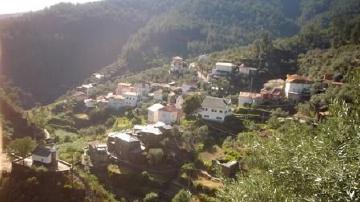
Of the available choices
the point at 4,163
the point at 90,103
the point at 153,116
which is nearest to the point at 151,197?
the point at 4,163

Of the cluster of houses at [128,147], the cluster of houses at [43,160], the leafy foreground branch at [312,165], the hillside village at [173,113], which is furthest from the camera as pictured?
the cluster of houses at [128,147]

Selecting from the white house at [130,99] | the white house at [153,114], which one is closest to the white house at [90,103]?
the white house at [130,99]

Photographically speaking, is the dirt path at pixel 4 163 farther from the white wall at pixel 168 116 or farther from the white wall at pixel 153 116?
the white wall at pixel 153 116

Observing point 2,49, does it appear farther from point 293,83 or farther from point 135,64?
point 293,83

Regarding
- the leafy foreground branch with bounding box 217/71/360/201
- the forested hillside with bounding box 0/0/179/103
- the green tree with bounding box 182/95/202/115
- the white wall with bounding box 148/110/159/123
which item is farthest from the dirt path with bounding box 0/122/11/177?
the forested hillside with bounding box 0/0/179/103

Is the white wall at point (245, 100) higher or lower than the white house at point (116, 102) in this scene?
higher

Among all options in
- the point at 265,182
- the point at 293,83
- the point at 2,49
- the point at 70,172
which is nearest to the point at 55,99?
the point at 2,49

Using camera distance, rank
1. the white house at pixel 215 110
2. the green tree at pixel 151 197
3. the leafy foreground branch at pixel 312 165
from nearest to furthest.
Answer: the leafy foreground branch at pixel 312 165
the green tree at pixel 151 197
the white house at pixel 215 110

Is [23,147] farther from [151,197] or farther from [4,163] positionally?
[151,197]
